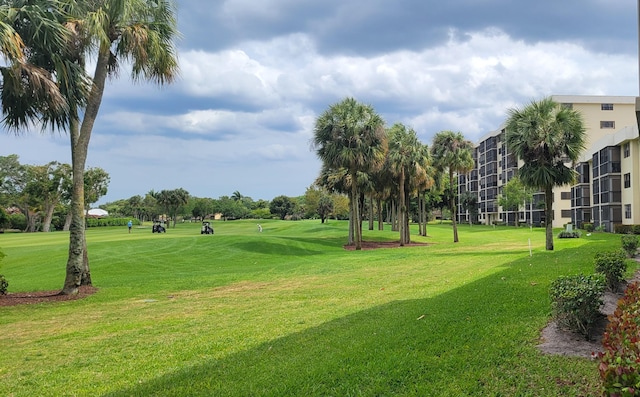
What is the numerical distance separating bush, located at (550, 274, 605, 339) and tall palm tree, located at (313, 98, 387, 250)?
928 inches

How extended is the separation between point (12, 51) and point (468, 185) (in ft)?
348

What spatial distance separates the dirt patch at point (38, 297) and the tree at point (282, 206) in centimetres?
9952

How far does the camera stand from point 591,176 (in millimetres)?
54594

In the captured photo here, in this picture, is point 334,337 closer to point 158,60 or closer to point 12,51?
point 12,51

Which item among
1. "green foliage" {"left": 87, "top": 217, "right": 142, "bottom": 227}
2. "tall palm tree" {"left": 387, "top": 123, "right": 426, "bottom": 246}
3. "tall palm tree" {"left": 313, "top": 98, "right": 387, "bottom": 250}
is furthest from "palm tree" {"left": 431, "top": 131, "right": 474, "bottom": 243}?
"green foliage" {"left": 87, "top": 217, "right": 142, "bottom": 227}

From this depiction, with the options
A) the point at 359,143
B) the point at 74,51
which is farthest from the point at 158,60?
the point at 359,143

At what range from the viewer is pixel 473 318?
7.02 m

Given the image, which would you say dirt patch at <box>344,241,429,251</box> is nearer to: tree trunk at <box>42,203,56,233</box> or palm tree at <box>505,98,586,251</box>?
palm tree at <box>505,98,586,251</box>

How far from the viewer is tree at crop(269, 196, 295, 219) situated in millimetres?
114250

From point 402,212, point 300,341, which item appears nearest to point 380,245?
point 402,212

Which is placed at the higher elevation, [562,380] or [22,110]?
[22,110]

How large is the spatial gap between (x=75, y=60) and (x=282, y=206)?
10097 cm

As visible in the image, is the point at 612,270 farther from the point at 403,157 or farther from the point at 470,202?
the point at 470,202

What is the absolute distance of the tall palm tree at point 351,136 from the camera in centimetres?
2972
